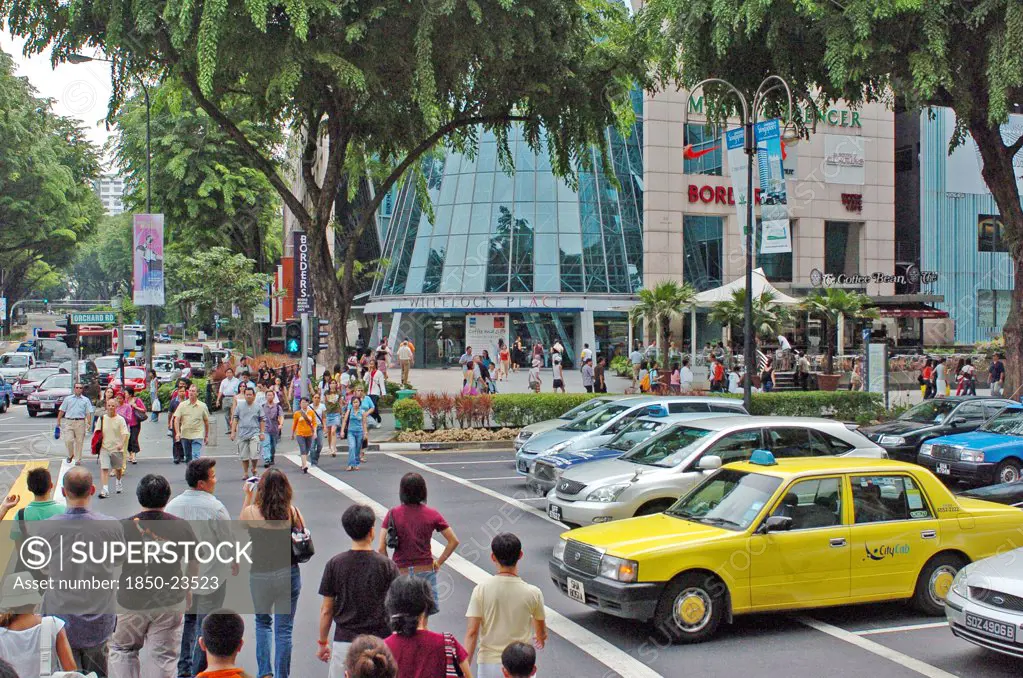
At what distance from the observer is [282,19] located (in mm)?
19922

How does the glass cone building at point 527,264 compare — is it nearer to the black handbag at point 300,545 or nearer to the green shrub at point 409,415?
the green shrub at point 409,415

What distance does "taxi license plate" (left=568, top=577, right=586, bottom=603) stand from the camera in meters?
8.37

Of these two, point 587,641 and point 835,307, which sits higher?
point 835,307

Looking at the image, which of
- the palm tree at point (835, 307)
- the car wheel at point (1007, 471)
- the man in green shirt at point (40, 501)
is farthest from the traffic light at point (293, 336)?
the palm tree at point (835, 307)

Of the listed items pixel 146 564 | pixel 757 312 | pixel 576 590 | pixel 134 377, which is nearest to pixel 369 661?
pixel 146 564

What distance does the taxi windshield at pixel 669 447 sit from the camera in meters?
11.7

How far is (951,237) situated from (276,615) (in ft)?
163

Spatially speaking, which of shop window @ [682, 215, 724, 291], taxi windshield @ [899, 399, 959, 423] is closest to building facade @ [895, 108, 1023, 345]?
shop window @ [682, 215, 724, 291]

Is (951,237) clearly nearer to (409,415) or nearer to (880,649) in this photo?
(409,415)

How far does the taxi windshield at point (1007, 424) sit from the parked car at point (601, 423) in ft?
15.4

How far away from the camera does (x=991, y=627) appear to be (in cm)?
724

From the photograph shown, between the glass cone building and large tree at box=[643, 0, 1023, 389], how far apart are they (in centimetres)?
1729

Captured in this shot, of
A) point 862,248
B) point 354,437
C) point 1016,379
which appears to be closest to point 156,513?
point 354,437

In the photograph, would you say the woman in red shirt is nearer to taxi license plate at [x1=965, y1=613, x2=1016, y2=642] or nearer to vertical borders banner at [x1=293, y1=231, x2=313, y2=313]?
taxi license plate at [x1=965, y1=613, x2=1016, y2=642]
